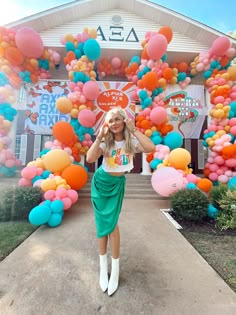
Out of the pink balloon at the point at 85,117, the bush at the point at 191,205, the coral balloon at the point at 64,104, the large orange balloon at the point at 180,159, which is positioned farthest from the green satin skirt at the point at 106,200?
the coral balloon at the point at 64,104

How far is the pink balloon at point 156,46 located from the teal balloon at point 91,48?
5.17ft

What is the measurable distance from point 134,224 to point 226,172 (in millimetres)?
3598

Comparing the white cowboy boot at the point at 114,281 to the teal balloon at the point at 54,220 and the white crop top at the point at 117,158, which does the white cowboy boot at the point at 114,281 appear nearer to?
the white crop top at the point at 117,158

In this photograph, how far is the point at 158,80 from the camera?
582 centimetres

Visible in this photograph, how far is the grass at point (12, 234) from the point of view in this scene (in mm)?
2577

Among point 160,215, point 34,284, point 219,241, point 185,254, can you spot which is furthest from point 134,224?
point 34,284

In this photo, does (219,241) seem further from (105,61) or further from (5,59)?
(5,59)

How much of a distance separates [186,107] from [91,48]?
12.2 ft

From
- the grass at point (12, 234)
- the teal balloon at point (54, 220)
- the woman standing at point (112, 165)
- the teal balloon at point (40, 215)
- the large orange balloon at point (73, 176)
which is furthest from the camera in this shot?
the large orange balloon at point (73, 176)

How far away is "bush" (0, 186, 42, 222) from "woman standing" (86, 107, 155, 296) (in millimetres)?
2281

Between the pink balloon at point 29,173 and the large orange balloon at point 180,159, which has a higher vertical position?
the large orange balloon at point 180,159

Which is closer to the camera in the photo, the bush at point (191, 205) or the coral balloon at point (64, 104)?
the bush at point (191, 205)

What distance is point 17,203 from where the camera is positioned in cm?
364

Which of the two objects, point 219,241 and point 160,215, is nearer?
point 219,241
